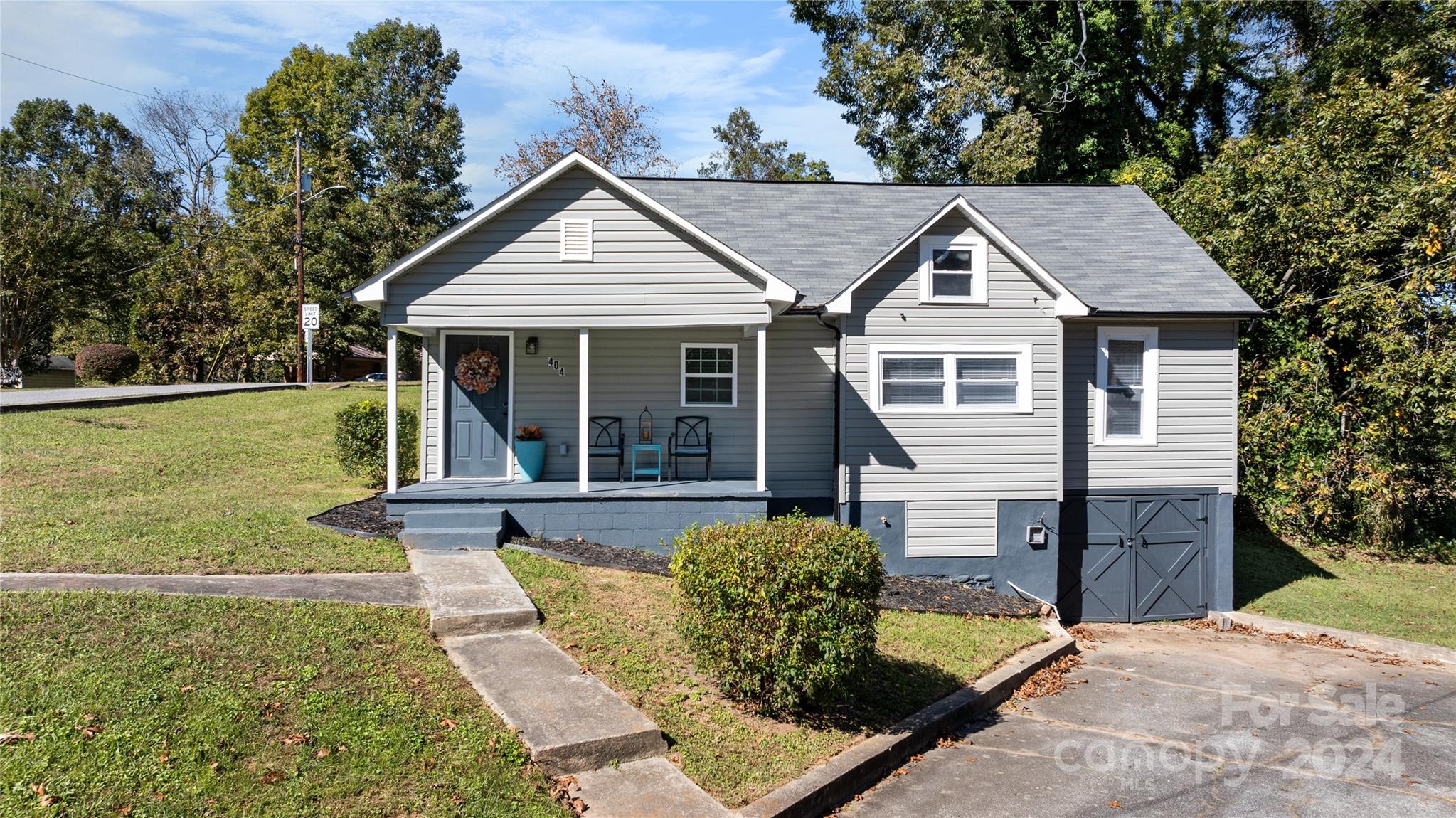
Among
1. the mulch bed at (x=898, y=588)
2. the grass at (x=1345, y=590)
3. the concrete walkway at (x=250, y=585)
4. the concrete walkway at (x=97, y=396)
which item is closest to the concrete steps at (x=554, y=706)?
the concrete walkway at (x=250, y=585)

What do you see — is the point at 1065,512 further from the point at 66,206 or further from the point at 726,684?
the point at 66,206

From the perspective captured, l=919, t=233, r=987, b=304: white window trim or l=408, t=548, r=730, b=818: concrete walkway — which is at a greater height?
l=919, t=233, r=987, b=304: white window trim

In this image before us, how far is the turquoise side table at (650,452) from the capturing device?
11.8 meters

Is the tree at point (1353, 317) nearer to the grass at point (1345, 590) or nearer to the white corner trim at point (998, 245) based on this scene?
the grass at point (1345, 590)

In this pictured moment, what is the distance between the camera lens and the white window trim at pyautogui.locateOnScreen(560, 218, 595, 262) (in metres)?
10.9

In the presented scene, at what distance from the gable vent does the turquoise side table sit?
8.94 feet

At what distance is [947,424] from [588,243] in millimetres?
5391

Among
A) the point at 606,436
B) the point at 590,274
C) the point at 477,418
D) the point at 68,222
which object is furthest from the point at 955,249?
the point at 68,222

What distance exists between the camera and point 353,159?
3438 centimetres

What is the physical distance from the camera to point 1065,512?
12.1 metres

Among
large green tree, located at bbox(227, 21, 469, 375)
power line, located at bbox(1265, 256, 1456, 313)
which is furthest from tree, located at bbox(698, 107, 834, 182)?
power line, located at bbox(1265, 256, 1456, 313)

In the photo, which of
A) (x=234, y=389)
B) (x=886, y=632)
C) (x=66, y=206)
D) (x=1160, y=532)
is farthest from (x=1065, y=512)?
(x=66, y=206)

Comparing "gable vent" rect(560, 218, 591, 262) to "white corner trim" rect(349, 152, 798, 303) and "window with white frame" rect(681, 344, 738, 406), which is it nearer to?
"white corner trim" rect(349, 152, 798, 303)

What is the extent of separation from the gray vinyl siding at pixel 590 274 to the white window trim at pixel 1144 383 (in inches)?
202
